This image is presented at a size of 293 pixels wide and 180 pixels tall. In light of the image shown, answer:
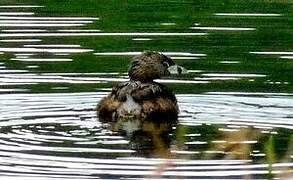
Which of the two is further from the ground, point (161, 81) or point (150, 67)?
point (150, 67)

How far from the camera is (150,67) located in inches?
628

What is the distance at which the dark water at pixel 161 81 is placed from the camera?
1219 centimetres

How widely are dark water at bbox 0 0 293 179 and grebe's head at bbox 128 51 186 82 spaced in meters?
0.37

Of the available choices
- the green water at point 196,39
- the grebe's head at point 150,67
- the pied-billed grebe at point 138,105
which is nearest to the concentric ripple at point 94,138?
the pied-billed grebe at point 138,105

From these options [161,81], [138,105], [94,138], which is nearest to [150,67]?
[138,105]

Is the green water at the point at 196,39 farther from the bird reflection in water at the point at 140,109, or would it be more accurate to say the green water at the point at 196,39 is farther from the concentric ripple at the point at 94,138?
the bird reflection in water at the point at 140,109

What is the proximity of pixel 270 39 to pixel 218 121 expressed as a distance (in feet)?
18.1

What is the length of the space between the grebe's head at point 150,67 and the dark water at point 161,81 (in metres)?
0.37

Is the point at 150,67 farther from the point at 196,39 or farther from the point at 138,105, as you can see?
the point at 196,39

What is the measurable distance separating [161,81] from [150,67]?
5.09ft

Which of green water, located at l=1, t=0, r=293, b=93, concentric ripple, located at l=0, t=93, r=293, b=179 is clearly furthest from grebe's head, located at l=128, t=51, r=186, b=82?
green water, located at l=1, t=0, r=293, b=93

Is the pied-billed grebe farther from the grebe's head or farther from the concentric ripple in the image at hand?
the grebe's head

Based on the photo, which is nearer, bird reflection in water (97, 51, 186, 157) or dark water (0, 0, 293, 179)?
dark water (0, 0, 293, 179)

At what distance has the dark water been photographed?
12188 mm
